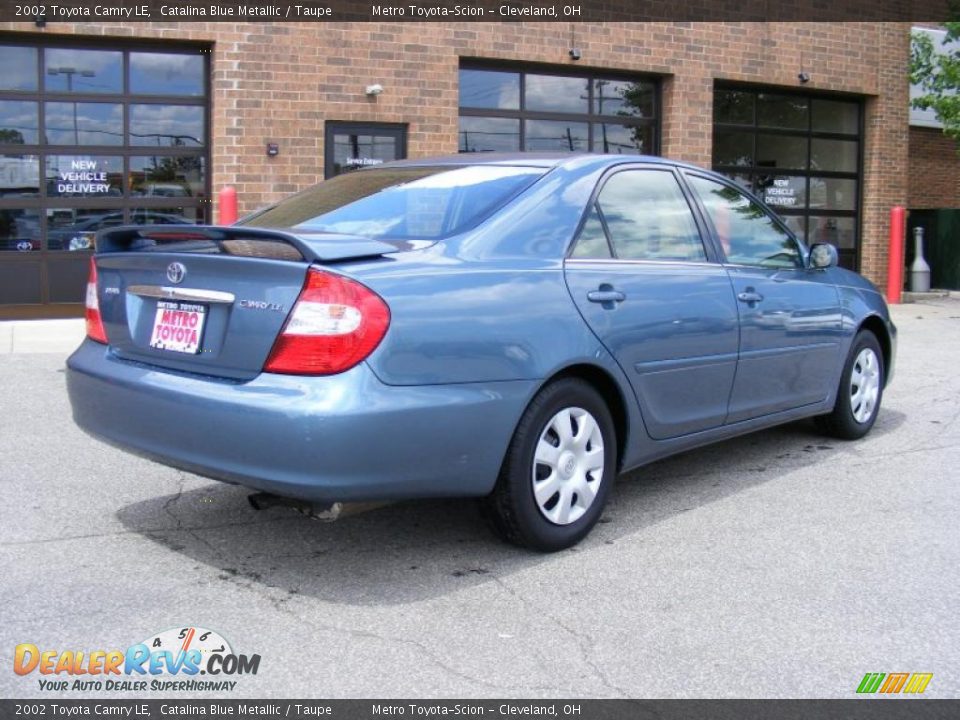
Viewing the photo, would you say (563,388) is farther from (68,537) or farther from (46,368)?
(46,368)

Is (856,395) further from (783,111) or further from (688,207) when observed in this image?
Answer: (783,111)

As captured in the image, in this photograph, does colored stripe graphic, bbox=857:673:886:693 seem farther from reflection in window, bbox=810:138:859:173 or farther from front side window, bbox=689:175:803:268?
reflection in window, bbox=810:138:859:173

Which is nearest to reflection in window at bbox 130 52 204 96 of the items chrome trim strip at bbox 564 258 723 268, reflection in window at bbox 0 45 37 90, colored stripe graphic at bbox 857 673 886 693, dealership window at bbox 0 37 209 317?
dealership window at bbox 0 37 209 317

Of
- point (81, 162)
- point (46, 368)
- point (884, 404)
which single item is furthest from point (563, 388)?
point (81, 162)

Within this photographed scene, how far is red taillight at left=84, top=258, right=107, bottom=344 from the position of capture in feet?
13.8

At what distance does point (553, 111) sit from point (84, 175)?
19.8ft

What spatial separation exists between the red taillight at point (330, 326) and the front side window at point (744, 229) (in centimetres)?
231

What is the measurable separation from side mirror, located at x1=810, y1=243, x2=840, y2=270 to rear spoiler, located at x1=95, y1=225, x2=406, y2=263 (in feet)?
9.32

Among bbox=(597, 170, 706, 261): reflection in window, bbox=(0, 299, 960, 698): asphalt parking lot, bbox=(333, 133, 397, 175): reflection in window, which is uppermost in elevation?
bbox=(333, 133, 397, 175): reflection in window

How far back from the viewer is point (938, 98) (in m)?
15.5

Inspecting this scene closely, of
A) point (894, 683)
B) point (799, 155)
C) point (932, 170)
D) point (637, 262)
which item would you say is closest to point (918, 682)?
point (894, 683)

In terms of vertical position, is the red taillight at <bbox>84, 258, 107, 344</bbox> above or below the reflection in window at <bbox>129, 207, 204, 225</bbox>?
below

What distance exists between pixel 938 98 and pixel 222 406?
585 inches

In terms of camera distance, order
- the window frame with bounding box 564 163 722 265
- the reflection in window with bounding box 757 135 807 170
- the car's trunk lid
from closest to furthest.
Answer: the car's trunk lid → the window frame with bounding box 564 163 722 265 → the reflection in window with bounding box 757 135 807 170
